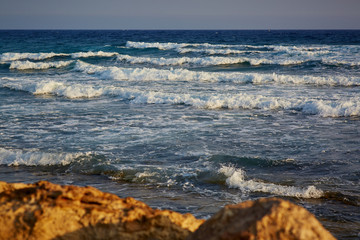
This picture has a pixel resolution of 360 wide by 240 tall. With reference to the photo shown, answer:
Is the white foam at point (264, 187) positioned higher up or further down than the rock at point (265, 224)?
further down

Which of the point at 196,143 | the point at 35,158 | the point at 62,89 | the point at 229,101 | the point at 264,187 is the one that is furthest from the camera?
the point at 62,89

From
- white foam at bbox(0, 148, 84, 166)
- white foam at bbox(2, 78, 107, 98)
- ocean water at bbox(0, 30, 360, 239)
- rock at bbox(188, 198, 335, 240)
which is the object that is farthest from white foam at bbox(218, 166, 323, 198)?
white foam at bbox(2, 78, 107, 98)

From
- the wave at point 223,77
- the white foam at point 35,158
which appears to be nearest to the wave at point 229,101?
the wave at point 223,77

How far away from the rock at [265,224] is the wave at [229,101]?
9.89 m

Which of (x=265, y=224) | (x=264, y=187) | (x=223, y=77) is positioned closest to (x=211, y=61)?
(x=223, y=77)

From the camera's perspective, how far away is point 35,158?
7273 millimetres

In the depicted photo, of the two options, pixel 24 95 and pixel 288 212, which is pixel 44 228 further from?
pixel 24 95

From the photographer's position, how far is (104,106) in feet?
43.4

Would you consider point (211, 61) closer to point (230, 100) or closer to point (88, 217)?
point (230, 100)

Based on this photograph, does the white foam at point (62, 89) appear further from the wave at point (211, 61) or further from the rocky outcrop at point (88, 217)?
the rocky outcrop at point (88, 217)

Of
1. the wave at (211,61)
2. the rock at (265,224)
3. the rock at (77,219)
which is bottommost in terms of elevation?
the rock at (77,219)

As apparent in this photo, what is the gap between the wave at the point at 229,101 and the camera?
38.2 feet

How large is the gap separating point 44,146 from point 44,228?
5.97 meters

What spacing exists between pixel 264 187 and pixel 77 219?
3.81 meters
